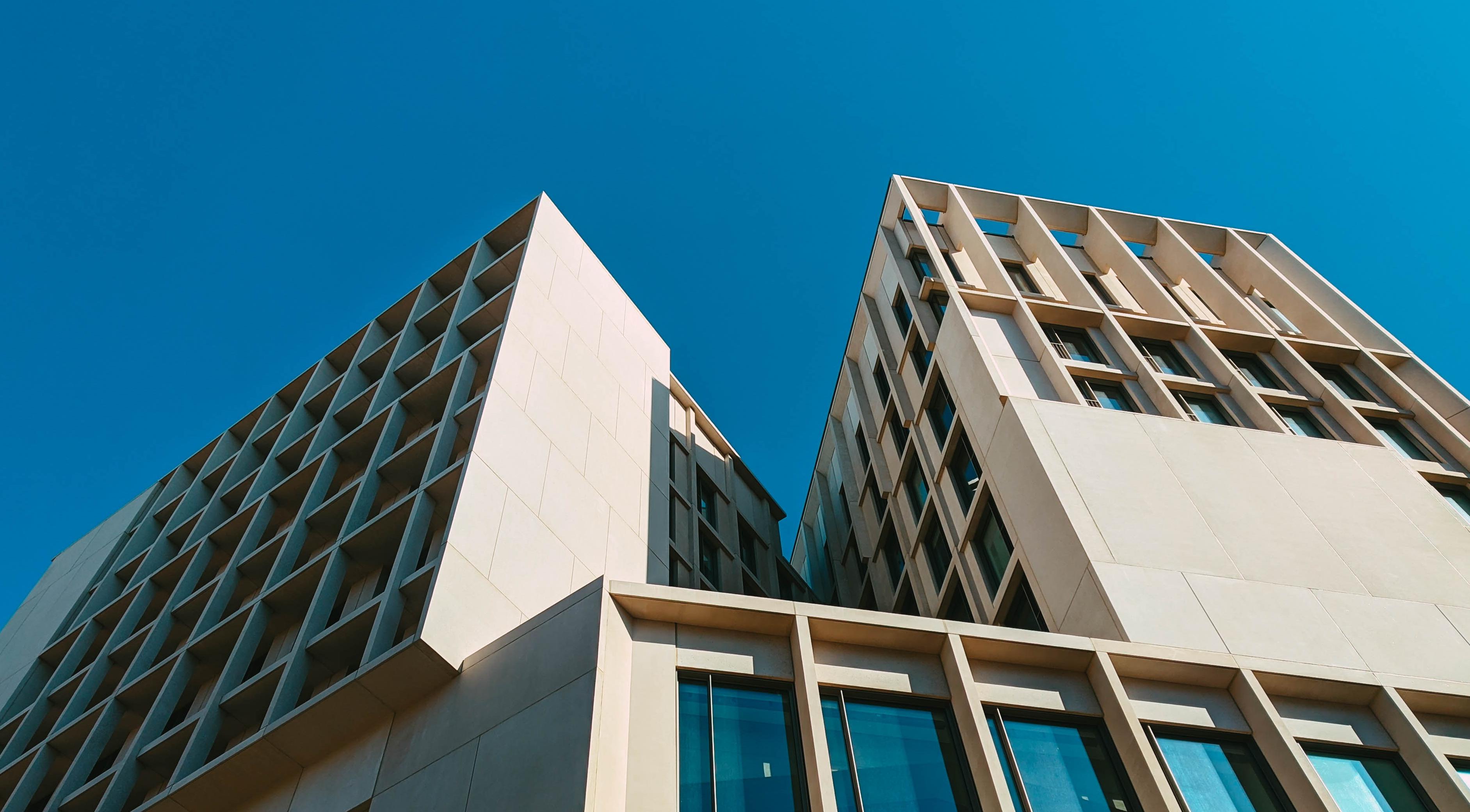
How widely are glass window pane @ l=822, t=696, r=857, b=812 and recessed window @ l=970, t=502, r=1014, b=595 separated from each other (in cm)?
958

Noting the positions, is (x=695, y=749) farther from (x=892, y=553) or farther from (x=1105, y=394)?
(x=892, y=553)

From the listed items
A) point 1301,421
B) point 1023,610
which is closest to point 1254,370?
point 1301,421

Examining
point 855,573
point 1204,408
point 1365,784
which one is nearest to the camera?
point 1365,784

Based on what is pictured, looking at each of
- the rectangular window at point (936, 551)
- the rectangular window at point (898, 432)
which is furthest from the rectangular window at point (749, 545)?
the rectangular window at point (936, 551)

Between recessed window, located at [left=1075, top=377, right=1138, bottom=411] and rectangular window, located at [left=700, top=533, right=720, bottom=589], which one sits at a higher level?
rectangular window, located at [left=700, top=533, right=720, bottom=589]

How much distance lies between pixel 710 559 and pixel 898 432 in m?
8.28

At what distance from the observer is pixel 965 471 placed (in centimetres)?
2680

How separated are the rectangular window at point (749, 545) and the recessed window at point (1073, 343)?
14.7 m

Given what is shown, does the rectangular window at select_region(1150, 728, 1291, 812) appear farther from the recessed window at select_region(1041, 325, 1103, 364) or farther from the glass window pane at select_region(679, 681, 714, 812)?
the recessed window at select_region(1041, 325, 1103, 364)

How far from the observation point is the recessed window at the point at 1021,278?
33656 mm

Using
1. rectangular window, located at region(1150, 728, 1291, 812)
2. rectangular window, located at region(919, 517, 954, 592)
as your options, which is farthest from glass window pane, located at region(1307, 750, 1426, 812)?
rectangular window, located at region(919, 517, 954, 592)

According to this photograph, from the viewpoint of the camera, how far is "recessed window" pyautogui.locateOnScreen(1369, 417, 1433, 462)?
2686cm

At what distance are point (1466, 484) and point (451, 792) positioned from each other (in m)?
27.1

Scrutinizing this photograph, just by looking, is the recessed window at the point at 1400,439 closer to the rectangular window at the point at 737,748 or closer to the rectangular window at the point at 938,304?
the rectangular window at the point at 938,304
